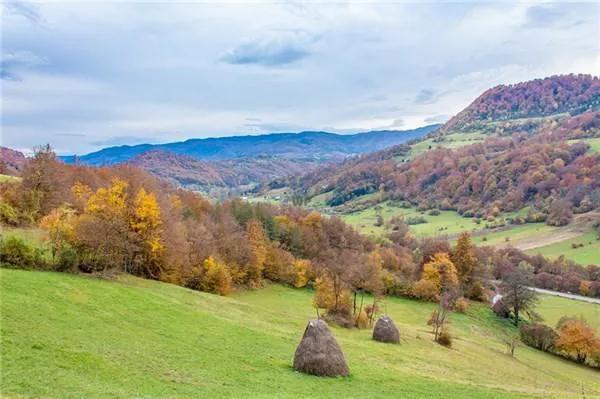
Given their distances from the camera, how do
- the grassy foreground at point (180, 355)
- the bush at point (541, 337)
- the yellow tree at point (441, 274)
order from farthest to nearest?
the yellow tree at point (441, 274)
the bush at point (541, 337)
the grassy foreground at point (180, 355)

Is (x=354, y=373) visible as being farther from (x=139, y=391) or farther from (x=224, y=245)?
(x=224, y=245)

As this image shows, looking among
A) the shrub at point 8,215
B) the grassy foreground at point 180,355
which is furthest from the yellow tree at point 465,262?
the shrub at point 8,215

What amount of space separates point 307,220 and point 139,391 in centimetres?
9168

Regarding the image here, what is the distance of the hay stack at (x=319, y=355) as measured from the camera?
25.9 metres

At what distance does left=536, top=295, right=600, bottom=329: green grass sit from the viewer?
81.0m

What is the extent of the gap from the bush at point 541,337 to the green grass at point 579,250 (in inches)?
2523

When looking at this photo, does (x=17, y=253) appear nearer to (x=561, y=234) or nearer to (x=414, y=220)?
(x=561, y=234)

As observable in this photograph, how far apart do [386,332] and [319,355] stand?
2047 centimetres

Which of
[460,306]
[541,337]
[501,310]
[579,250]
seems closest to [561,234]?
[579,250]

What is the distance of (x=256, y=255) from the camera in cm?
7769

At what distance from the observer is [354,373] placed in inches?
1080

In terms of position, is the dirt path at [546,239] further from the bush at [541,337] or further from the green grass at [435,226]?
the bush at [541,337]

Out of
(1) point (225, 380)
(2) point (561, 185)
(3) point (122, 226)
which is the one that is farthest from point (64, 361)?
(2) point (561, 185)

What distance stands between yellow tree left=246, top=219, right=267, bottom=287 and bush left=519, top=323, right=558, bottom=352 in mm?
42922
